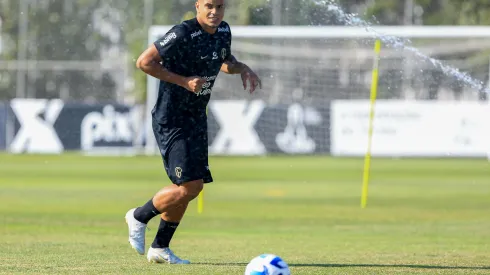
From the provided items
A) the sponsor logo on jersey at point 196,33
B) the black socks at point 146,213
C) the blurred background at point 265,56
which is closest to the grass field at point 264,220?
the black socks at point 146,213

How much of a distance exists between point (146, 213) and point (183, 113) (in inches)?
38.0

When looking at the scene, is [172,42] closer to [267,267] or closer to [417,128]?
[267,267]

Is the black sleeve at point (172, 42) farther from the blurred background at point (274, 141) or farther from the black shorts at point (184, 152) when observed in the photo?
the blurred background at point (274, 141)

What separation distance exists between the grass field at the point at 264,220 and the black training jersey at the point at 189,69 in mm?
1318

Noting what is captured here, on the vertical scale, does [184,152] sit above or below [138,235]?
above

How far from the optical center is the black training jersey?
9.16 meters

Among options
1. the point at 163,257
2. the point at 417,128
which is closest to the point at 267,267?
the point at 163,257

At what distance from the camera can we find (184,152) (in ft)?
30.1

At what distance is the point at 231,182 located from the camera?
81.6 ft

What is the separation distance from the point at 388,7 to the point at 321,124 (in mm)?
20004

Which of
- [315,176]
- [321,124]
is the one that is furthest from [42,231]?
[321,124]

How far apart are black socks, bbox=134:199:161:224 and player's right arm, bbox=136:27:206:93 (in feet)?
3.96

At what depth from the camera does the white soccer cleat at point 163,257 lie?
945cm

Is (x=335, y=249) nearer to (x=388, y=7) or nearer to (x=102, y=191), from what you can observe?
(x=102, y=191)
